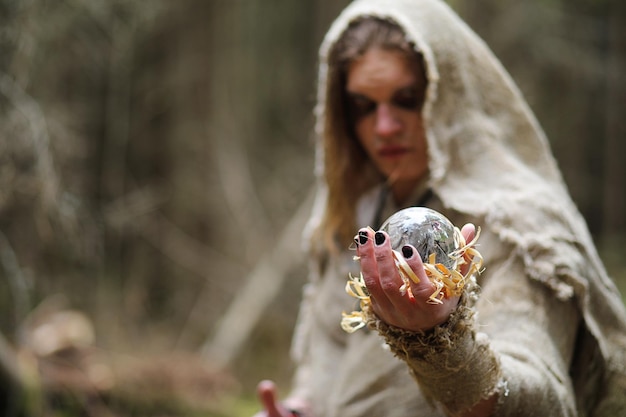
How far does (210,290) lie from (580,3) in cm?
700

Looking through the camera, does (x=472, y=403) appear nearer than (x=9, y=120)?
Yes

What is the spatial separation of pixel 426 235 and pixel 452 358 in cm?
25

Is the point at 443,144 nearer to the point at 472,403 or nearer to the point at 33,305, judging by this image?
the point at 472,403

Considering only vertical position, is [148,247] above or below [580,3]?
below

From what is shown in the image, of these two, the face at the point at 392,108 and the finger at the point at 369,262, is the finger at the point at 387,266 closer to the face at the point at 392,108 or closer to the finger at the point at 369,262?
the finger at the point at 369,262

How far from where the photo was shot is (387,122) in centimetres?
213

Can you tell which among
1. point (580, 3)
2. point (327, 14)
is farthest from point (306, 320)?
point (580, 3)

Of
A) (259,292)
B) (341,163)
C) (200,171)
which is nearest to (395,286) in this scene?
(341,163)

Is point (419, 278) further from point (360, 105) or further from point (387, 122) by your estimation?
point (360, 105)

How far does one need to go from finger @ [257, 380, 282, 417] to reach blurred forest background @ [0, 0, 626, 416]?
10.6 ft

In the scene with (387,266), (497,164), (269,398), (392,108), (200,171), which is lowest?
(269,398)

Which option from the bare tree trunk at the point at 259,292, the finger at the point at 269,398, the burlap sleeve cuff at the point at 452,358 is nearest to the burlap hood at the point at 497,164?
the burlap sleeve cuff at the point at 452,358

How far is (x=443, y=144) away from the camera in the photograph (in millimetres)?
2072

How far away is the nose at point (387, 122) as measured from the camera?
2.13 meters
